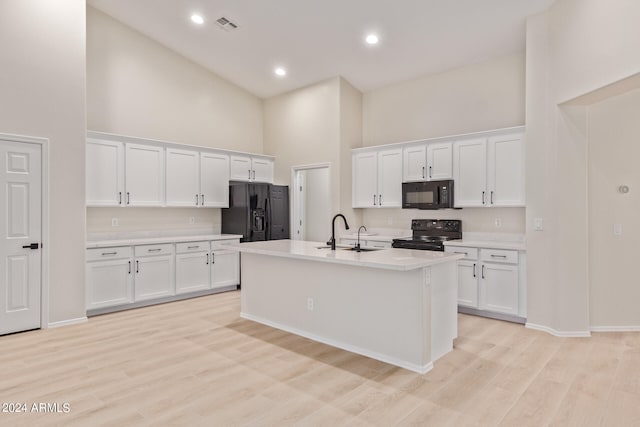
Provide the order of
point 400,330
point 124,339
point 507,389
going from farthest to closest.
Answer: point 124,339, point 400,330, point 507,389

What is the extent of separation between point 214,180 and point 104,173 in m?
1.68

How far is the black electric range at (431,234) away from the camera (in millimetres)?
4984

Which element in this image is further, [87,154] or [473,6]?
[87,154]

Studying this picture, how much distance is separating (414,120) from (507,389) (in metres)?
4.32

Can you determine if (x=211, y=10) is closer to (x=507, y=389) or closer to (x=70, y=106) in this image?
(x=70, y=106)

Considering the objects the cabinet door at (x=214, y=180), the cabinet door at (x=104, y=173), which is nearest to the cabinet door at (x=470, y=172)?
the cabinet door at (x=214, y=180)

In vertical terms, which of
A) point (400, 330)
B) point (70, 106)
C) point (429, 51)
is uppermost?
point (429, 51)

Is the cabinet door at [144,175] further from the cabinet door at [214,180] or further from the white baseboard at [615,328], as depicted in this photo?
the white baseboard at [615,328]

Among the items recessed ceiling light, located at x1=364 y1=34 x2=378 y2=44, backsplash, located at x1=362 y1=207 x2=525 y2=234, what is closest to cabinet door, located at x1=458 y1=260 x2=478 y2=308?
backsplash, located at x1=362 y1=207 x2=525 y2=234

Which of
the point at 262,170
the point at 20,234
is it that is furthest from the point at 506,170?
the point at 20,234

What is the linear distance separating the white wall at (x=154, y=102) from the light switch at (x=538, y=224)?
4916 millimetres

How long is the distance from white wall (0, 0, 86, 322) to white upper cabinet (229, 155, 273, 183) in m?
2.48

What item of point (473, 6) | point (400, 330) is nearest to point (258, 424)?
point (400, 330)

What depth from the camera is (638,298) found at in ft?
13.3
